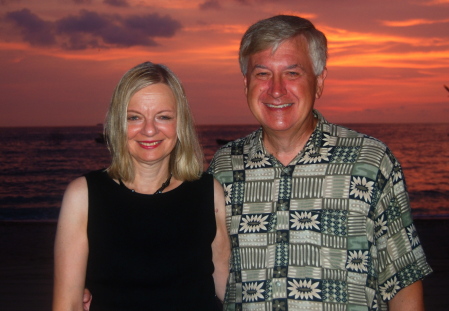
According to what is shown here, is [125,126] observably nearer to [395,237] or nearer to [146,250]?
[146,250]

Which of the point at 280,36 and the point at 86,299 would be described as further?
the point at 280,36

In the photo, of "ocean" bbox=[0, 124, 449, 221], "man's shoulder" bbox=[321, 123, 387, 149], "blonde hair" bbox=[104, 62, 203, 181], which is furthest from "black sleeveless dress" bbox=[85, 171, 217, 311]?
"ocean" bbox=[0, 124, 449, 221]

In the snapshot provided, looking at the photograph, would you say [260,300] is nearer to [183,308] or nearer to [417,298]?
[183,308]

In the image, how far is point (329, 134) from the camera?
115 inches

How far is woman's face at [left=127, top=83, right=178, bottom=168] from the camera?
8.83ft

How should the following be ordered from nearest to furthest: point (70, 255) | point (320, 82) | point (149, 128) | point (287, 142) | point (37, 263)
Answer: point (70, 255), point (149, 128), point (287, 142), point (320, 82), point (37, 263)

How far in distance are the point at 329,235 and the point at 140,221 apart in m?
0.94

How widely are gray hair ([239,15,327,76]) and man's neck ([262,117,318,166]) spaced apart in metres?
0.34

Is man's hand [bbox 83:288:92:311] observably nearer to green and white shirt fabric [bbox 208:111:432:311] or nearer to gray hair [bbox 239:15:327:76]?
green and white shirt fabric [bbox 208:111:432:311]

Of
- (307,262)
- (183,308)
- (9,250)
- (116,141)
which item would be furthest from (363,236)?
(9,250)

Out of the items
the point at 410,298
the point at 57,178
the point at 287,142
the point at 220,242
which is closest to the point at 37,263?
the point at 220,242

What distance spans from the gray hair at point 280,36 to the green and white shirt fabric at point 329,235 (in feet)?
1.60

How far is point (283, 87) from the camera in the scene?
2.86 metres

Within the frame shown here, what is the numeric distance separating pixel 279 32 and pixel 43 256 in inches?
237
